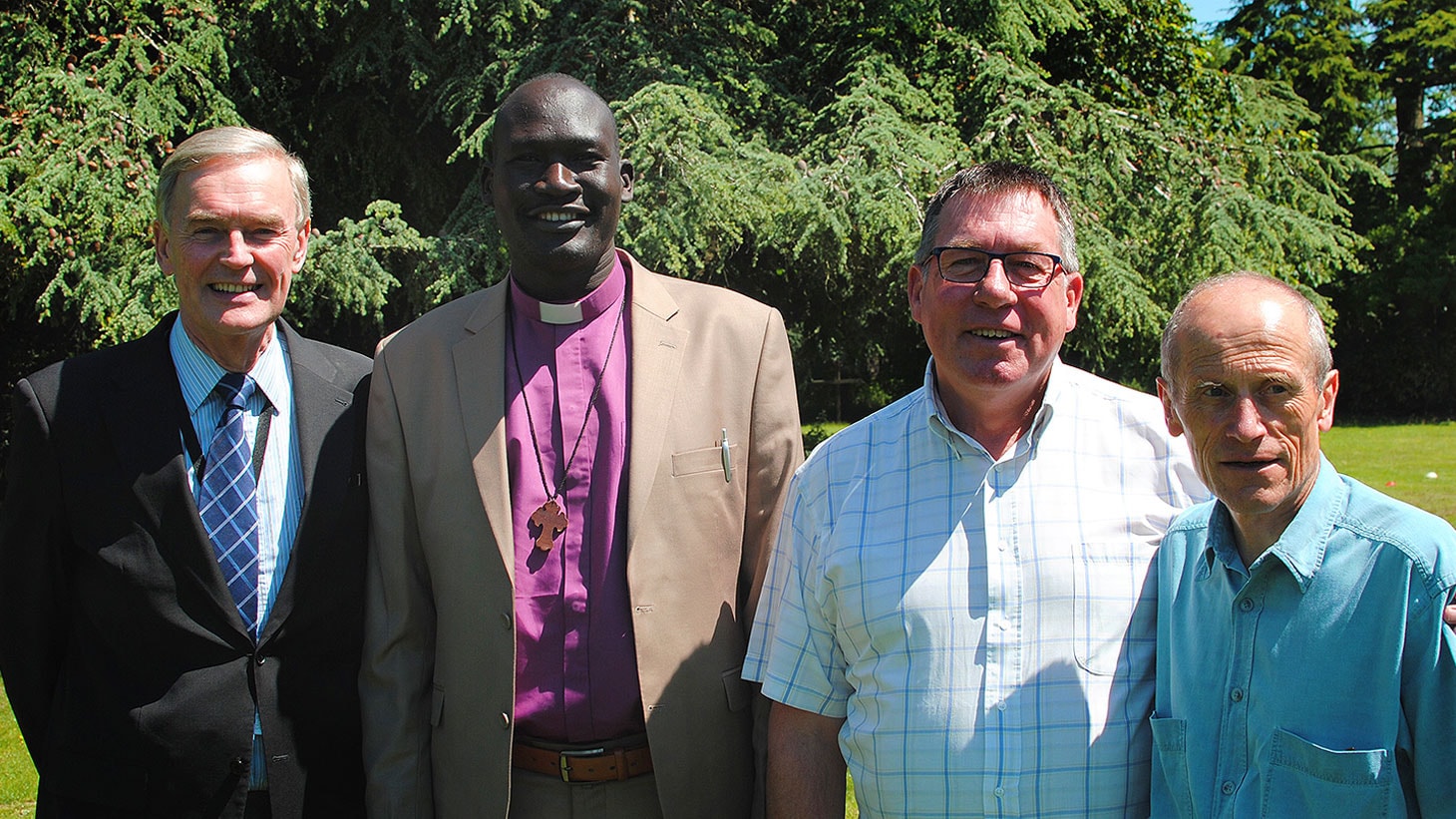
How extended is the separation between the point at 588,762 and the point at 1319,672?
1.56m

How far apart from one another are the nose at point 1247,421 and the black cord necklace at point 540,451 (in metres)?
1.48

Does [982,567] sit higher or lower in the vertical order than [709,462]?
lower

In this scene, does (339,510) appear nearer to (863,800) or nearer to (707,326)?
(707,326)

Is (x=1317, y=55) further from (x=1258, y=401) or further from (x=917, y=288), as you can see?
(x=1258, y=401)

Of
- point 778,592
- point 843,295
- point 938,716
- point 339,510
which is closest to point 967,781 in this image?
point 938,716

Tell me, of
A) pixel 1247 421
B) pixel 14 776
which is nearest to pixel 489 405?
pixel 1247 421

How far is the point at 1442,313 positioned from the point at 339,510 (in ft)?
83.4

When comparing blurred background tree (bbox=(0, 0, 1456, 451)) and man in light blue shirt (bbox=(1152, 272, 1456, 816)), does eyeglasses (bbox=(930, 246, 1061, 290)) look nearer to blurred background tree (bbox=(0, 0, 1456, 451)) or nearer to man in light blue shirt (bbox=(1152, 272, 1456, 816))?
man in light blue shirt (bbox=(1152, 272, 1456, 816))

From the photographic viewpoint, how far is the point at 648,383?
275 cm

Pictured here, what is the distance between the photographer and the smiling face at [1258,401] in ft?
6.41

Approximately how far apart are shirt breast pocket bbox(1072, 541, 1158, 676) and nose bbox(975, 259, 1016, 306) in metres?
0.52

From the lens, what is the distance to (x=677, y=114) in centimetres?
708

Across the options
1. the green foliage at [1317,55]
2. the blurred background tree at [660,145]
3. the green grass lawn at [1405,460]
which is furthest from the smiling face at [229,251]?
the green foliage at [1317,55]

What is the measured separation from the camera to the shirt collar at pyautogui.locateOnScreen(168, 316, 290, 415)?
275cm
